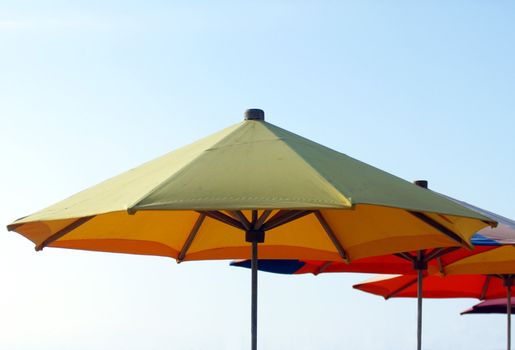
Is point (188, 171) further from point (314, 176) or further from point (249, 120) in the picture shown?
point (249, 120)

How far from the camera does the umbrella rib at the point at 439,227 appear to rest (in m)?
6.72

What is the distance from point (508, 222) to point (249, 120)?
327cm

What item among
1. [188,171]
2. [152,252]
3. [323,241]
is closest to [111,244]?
[152,252]

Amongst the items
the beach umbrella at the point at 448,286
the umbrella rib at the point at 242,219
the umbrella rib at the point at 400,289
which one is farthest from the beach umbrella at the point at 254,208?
the umbrella rib at the point at 400,289

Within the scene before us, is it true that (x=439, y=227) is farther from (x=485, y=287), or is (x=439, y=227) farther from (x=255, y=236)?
(x=485, y=287)

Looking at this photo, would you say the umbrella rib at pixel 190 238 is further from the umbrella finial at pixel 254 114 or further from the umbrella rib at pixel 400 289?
the umbrella rib at pixel 400 289

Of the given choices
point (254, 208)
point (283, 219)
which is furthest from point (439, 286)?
point (254, 208)

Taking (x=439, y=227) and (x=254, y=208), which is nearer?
(x=254, y=208)

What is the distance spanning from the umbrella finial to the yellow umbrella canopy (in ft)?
0.04

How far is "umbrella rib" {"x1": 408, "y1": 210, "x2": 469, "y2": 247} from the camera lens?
6723 mm

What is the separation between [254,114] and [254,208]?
1832 millimetres

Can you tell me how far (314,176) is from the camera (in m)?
5.36

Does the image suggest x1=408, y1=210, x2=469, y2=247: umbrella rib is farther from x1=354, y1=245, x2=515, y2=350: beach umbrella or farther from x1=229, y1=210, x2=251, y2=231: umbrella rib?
x1=354, y1=245, x2=515, y2=350: beach umbrella

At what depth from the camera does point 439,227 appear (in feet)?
22.3
